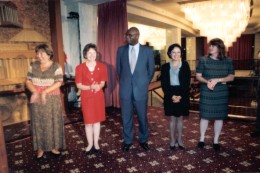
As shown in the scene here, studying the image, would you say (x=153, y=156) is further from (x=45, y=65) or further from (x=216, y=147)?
(x=45, y=65)

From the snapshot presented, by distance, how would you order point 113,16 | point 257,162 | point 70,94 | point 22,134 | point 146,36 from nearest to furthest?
point 257,162 < point 22,134 < point 113,16 < point 70,94 < point 146,36

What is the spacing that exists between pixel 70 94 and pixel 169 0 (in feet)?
14.4

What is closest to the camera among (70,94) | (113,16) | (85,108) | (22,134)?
(85,108)

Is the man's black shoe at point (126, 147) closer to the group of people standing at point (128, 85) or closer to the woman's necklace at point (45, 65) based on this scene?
the group of people standing at point (128, 85)

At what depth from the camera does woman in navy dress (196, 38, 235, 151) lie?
10.3ft

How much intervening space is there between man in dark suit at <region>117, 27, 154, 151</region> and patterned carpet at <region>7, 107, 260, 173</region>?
19.7 inches

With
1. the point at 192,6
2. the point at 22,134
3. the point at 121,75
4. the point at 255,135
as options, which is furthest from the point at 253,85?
the point at 22,134

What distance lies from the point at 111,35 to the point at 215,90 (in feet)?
12.3

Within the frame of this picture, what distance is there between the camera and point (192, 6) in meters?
7.86

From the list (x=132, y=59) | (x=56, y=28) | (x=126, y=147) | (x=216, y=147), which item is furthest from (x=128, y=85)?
(x=56, y=28)

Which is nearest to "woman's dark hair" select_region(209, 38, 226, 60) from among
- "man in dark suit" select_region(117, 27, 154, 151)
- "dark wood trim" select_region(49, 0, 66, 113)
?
"man in dark suit" select_region(117, 27, 154, 151)

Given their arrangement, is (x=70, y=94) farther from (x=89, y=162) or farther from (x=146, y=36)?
(x=146, y=36)

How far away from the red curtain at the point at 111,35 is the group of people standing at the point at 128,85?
2.93 m

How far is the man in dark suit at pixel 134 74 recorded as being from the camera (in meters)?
3.20
